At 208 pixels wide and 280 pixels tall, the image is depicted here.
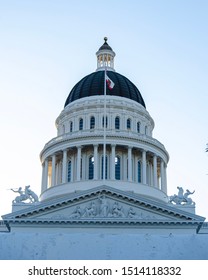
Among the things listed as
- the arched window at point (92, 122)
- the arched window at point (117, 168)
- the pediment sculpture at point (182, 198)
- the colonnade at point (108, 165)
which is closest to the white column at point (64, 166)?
the colonnade at point (108, 165)

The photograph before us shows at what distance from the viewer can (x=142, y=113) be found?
73000mm

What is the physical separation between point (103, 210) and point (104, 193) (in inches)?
56.3

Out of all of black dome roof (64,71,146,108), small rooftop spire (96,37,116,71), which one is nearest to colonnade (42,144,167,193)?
black dome roof (64,71,146,108)

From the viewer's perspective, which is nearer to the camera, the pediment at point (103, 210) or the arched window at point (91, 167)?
the pediment at point (103, 210)

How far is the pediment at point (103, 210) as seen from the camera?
50.4 m

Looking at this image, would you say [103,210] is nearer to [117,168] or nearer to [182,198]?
[182,198]

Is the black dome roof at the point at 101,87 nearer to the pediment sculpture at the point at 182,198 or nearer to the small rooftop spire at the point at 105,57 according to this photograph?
the small rooftop spire at the point at 105,57

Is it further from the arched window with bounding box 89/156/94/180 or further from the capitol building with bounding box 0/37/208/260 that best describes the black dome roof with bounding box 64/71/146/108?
the arched window with bounding box 89/156/94/180

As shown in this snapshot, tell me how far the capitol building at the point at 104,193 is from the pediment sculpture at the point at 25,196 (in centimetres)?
10

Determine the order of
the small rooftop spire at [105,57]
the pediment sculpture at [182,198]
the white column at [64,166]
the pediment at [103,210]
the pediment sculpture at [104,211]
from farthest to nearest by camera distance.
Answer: the small rooftop spire at [105,57]
the white column at [64,166]
the pediment sculpture at [182,198]
the pediment sculpture at [104,211]
the pediment at [103,210]

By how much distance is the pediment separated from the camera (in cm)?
5041

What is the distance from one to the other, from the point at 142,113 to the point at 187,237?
157ft

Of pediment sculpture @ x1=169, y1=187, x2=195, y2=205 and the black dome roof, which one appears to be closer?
pediment sculpture @ x1=169, y1=187, x2=195, y2=205

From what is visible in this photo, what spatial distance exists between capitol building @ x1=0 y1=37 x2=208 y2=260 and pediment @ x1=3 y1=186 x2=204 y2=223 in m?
0.08
